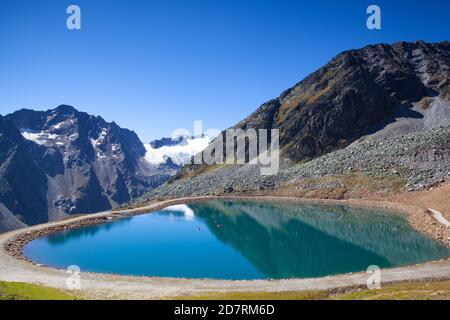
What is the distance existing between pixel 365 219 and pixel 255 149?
10736 centimetres

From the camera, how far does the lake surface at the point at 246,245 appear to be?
59.3 meters

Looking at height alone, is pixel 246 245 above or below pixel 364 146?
below

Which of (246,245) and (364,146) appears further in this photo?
(364,146)

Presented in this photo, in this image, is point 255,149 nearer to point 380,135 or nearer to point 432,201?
point 380,135

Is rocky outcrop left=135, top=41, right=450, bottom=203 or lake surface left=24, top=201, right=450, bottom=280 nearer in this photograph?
lake surface left=24, top=201, right=450, bottom=280

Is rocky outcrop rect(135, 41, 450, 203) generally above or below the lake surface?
above

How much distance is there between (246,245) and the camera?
264 ft

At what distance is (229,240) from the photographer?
8569 centimetres

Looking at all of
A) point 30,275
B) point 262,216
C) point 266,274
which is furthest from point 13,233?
point 262,216

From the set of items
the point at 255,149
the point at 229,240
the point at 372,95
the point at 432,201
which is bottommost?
the point at 229,240

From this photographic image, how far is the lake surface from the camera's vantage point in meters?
59.3

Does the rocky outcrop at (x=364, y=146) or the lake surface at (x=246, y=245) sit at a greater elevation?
the rocky outcrop at (x=364, y=146)

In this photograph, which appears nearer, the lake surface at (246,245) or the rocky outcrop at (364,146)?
the lake surface at (246,245)
